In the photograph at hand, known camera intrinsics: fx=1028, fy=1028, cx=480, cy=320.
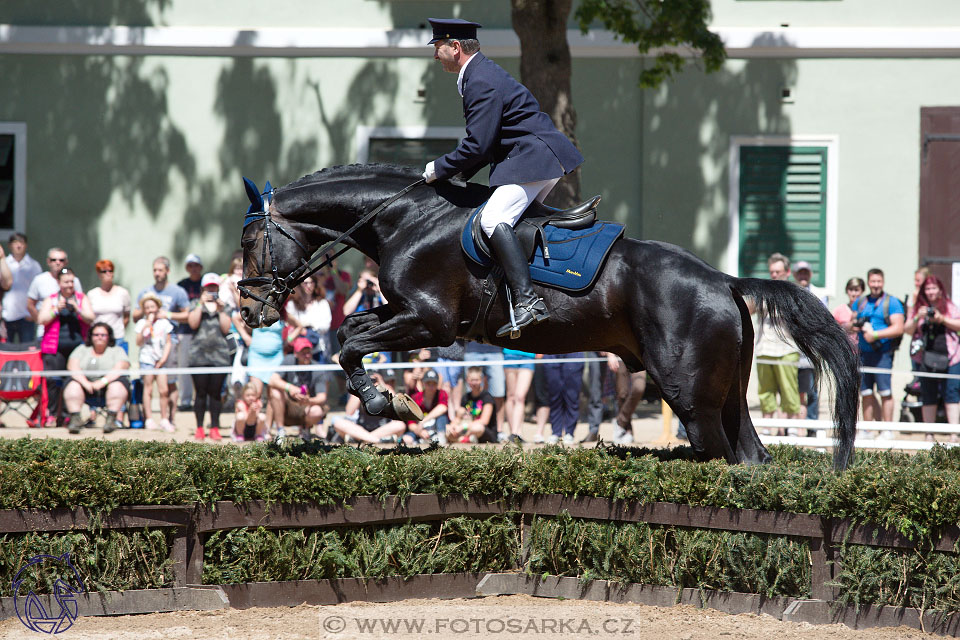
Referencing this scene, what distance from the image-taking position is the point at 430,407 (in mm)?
10258

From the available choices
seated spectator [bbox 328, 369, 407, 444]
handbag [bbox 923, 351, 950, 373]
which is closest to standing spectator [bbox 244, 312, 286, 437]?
seated spectator [bbox 328, 369, 407, 444]

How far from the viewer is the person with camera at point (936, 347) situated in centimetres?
1106

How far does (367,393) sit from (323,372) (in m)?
4.93

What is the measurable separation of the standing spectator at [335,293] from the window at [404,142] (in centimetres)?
178

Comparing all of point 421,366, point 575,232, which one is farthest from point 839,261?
point 575,232

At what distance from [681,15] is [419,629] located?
9536 millimetres

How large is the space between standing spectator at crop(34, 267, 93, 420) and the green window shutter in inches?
343

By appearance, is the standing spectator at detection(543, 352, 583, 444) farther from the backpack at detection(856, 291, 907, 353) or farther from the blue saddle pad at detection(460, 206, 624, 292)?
the blue saddle pad at detection(460, 206, 624, 292)

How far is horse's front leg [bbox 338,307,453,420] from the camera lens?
230 inches

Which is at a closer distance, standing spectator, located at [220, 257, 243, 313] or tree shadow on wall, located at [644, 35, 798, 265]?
standing spectator, located at [220, 257, 243, 313]

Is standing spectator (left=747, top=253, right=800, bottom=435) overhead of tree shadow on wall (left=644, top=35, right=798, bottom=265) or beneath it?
beneath

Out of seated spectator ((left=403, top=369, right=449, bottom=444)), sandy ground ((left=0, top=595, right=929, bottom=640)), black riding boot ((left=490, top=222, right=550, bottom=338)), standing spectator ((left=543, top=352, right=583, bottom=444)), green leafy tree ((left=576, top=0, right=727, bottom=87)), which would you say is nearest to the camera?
sandy ground ((left=0, top=595, right=929, bottom=640))

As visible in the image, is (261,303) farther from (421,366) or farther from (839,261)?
(839,261)

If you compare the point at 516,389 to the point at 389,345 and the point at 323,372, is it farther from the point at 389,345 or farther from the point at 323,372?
the point at 389,345
